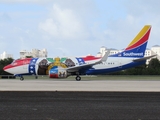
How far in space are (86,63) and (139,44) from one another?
696 centimetres

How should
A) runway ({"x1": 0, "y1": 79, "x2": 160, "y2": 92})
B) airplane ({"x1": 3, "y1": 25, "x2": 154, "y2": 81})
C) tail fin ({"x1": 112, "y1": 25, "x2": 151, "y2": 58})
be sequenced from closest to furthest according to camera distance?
1. runway ({"x1": 0, "y1": 79, "x2": 160, "y2": 92})
2. airplane ({"x1": 3, "y1": 25, "x2": 154, "y2": 81})
3. tail fin ({"x1": 112, "y1": 25, "x2": 151, "y2": 58})

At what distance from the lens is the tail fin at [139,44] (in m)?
52.3

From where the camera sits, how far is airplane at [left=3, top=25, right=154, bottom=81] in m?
51.8

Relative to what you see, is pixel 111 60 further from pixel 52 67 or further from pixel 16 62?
pixel 16 62

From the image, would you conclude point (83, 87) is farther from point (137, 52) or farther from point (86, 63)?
point (137, 52)

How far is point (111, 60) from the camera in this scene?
5350cm

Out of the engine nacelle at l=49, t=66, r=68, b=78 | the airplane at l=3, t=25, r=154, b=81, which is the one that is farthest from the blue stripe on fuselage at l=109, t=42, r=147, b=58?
the engine nacelle at l=49, t=66, r=68, b=78
